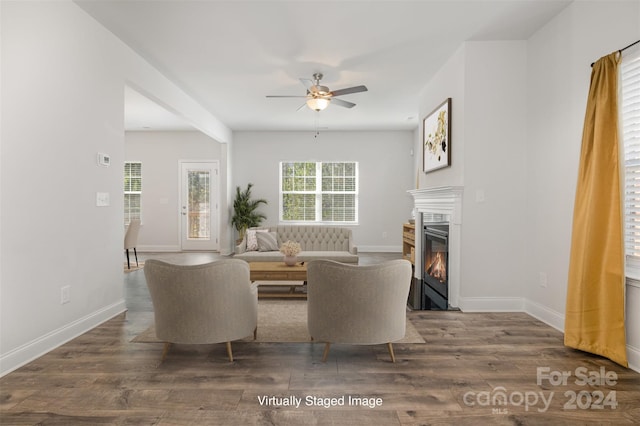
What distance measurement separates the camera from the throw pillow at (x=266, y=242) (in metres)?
5.94

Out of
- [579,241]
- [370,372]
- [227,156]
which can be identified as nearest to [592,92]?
[579,241]

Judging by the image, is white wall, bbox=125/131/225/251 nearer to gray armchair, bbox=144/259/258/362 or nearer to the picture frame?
the picture frame

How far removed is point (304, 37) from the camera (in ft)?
12.3

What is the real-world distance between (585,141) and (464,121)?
49.1 inches

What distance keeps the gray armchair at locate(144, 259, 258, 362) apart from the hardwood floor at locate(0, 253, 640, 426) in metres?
0.22

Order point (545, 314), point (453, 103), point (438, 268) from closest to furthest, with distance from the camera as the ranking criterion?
point (545, 314)
point (453, 103)
point (438, 268)

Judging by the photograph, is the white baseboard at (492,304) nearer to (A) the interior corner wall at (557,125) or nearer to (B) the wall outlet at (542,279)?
(A) the interior corner wall at (557,125)

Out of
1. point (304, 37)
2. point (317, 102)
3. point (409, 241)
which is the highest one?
point (304, 37)

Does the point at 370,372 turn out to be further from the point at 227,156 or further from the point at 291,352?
the point at 227,156

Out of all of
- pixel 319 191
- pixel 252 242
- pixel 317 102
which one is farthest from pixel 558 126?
pixel 319 191

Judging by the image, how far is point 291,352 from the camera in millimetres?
2699

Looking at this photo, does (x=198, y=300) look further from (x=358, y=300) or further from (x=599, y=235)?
(x=599, y=235)

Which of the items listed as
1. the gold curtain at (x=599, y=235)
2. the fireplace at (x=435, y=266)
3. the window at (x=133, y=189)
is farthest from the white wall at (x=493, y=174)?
the window at (x=133, y=189)

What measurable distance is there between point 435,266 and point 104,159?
12.8ft
